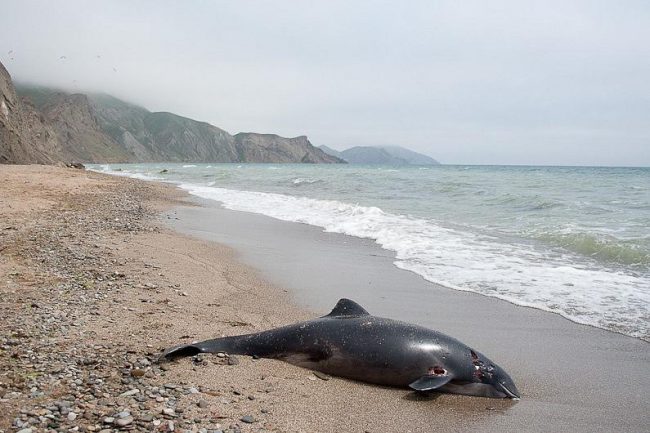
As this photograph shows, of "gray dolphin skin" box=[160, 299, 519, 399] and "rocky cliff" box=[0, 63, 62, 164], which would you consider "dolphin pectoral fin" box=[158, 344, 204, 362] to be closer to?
"gray dolphin skin" box=[160, 299, 519, 399]

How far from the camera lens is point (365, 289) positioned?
7145mm

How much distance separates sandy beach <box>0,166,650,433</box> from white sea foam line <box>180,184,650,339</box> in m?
0.50

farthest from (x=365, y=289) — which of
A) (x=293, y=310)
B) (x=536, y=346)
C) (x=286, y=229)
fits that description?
(x=286, y=229)

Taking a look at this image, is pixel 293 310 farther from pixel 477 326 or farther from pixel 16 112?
pixel 16 112

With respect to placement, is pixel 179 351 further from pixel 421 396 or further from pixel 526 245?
pixel 526 245

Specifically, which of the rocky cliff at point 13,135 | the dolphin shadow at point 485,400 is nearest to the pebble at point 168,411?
the dolphin shadow at point 485,400

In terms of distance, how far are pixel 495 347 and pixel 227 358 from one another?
108 inches

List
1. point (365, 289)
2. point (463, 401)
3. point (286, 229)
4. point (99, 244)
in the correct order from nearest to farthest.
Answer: point (463, 401)
point (365, 289)
point (99, 244)
point (286, 229)

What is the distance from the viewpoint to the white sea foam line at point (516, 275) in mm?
6184

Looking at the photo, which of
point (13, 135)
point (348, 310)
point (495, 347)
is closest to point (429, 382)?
point (348, 310)

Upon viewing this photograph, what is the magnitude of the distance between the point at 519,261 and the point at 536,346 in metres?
4.21

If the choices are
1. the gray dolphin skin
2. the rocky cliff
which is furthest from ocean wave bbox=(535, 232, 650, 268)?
the rocky cliff

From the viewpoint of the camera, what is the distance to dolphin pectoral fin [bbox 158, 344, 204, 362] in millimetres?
4047

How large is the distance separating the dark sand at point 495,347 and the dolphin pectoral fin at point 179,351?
3.95ft
